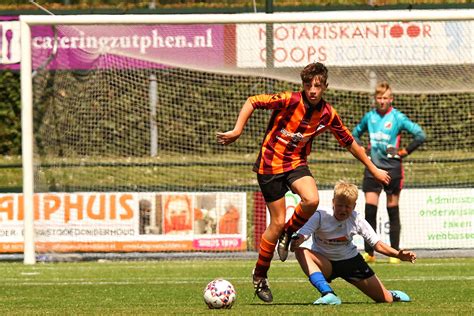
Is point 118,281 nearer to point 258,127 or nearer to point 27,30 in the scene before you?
point 27,30

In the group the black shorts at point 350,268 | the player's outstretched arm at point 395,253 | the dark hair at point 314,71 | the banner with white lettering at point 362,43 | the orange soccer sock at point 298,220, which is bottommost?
the black shorts at point 350,268

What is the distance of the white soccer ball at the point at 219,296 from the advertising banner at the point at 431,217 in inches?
238

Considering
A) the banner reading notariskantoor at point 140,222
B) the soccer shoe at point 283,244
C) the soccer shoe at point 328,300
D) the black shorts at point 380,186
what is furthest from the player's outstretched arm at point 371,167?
the banner reading notariskantoor at point 140,222

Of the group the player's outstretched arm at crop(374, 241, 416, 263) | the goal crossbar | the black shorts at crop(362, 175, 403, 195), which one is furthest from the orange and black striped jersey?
the goal crossbar

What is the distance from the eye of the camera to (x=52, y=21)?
13.3 metres

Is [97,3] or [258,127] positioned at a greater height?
[97,3]

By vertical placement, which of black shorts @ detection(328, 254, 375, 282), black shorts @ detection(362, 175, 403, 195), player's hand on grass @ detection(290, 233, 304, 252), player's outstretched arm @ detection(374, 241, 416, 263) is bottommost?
black shorts @ detection(328, 254, 375, 282)

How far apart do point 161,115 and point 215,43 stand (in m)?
1.19

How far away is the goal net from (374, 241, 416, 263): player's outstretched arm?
551 centimetres

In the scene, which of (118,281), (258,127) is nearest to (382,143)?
(258,127)

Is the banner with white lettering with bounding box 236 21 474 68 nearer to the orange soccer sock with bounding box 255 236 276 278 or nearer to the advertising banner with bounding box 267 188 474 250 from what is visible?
the advertising banner with bounding box 267 188 474 250

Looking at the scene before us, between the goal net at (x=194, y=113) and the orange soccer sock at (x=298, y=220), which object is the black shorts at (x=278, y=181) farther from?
the goal net at (x=194, y=113)

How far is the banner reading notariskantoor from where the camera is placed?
13938 millimetres

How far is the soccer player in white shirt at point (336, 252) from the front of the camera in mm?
8289
